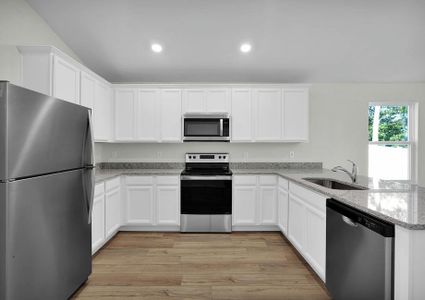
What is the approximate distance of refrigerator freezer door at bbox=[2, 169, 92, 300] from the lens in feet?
5.33

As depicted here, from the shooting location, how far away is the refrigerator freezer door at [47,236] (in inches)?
63.9

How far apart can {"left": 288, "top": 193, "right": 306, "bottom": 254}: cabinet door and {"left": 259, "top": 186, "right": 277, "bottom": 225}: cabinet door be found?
2.09 ft

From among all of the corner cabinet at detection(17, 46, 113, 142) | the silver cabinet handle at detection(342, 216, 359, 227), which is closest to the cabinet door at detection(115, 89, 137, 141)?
the corner cabinet at detection(17, 46, 113, 142)

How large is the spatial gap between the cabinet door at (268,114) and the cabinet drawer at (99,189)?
2.55 m

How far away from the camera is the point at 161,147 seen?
4879 millimetres

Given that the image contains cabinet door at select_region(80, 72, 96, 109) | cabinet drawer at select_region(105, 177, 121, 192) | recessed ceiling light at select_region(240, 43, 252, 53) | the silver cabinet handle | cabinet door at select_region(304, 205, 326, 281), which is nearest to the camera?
the silver cabinet handle

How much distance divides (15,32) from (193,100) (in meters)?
2.48

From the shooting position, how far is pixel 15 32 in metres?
2.98

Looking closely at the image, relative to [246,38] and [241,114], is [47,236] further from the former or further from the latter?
[246,38]

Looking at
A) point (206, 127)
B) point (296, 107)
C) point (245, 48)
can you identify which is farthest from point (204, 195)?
point (245, 48)

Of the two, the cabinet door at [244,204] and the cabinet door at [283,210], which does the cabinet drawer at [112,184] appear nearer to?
the cabinet door at [244,204]

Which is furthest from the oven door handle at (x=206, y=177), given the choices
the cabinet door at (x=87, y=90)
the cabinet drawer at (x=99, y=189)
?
the cabinet door at (x=87, y=90)

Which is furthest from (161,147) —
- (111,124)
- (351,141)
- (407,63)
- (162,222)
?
(407,63)

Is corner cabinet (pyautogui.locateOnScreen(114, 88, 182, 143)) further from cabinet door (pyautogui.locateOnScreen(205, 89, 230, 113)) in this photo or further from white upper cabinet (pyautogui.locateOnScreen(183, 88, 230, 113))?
cabinet door (pyautogui.locateOnScreen(205, 89, 230, 113))
